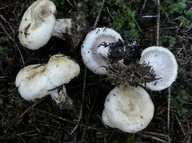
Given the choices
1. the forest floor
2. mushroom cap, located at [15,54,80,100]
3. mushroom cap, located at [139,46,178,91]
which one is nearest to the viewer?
mushroom cap, located at [15,54,80,100]

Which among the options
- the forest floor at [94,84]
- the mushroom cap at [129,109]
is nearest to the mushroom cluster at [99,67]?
the mushroom cap at [129,109]

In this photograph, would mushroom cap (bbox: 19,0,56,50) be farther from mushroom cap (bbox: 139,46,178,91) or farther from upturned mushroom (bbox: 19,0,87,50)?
mushroom cap (bbox: 139,46,178,91)

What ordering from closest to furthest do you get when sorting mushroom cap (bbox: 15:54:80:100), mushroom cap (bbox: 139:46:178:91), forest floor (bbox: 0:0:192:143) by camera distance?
mushroom cap (bbox: 15:54:80:100)
mushroom cap (bbox: 139:46:178:91)
forest floor (bbox: 0:0:192:143)

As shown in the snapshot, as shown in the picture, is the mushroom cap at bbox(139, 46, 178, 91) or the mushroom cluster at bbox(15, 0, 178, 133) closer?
the mushroom cluster at bbox(15, 0, 178, 133)

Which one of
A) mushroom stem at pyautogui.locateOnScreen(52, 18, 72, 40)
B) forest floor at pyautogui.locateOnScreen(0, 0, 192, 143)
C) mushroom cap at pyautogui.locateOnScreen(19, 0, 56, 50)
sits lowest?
forest floor at pyautogui.locateOnScreen(0, 0, 192, 143)

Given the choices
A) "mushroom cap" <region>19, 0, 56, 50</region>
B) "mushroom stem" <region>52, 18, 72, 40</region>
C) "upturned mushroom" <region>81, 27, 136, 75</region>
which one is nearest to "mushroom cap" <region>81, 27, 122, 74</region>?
"upturned mushroom" <region>81, 27, 136, 75</region>

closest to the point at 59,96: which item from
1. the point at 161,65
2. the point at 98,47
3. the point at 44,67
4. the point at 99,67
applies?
the point at 44,67

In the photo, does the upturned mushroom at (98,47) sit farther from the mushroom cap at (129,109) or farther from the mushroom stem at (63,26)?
the mushroom cap at (129,109)

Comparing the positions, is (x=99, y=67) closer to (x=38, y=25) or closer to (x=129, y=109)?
(x=129, y=109)
